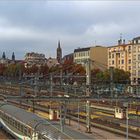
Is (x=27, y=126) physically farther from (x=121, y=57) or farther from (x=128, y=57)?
(x=121, y=57)

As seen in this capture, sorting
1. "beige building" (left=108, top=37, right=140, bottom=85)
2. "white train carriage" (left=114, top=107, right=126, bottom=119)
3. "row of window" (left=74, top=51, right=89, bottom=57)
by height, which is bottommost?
"white train carriage" (left=114, top=107, right=126, bottom=119)

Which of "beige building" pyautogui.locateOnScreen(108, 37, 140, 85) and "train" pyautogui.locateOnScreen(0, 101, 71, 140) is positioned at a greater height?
"beige building" pyautogui.locateOnScreen(108, 37, 140, 85)

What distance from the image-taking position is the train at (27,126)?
2219cm

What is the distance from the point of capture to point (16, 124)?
102 feet

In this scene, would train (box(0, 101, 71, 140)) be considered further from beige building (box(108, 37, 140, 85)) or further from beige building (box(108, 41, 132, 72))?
beige building (box(108, 41, 132, 72))

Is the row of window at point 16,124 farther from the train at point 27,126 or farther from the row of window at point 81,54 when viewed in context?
the row of window at point 81,54

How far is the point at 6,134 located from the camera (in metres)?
36.3

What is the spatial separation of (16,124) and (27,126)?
429 cm

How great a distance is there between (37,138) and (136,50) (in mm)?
86526

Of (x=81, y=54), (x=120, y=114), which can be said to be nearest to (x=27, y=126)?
(x=120, y=114)

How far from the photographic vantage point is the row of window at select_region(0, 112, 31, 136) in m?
27.1

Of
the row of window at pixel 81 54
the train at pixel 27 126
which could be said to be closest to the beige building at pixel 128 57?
the row of window at pixel 81 54

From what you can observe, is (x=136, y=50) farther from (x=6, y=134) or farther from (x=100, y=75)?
(x=6, y=134)

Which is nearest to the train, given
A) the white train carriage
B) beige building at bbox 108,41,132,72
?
the white train carriage
